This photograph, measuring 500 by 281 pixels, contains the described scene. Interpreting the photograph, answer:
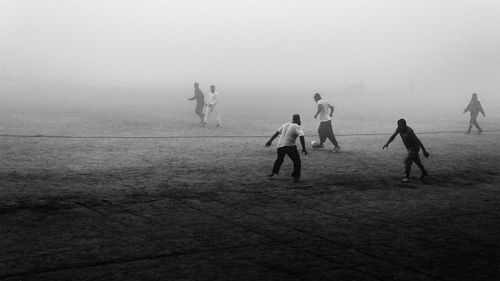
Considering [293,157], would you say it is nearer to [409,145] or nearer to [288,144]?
[288,144]

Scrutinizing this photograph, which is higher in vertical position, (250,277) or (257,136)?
(257,136)

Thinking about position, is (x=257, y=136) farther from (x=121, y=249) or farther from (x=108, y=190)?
(x=121, y=249)

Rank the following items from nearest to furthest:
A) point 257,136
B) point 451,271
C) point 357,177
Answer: point 451,271, point 357,177, point 257,136

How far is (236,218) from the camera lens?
7.55 meters

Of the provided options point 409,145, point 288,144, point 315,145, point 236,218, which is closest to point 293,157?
point 288,144

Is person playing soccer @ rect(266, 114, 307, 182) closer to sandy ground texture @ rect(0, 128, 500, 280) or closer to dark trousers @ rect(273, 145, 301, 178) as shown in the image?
dark trousers @ rect(273, 145, 301, 178)

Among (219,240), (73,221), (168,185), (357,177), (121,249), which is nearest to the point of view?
(121,249)

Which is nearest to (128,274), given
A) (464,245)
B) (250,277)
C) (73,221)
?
(250,277)

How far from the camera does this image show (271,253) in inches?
239

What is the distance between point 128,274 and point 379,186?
6.27 m

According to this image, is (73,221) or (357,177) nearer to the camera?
(73,221)

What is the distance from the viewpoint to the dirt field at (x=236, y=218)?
5.58 meters

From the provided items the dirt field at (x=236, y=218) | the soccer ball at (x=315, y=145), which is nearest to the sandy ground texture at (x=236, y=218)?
the dirt field at (x=236, y=218)

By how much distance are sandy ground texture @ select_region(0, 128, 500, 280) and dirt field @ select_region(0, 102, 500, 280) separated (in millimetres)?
21
